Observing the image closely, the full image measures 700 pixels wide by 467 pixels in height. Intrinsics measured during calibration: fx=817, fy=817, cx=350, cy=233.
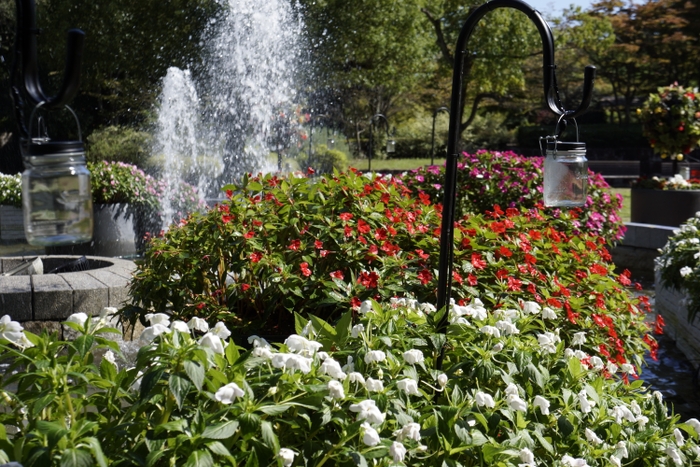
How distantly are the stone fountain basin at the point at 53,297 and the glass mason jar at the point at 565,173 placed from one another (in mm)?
2682

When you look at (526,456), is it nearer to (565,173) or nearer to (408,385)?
(408,385)

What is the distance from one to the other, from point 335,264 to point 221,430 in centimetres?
197

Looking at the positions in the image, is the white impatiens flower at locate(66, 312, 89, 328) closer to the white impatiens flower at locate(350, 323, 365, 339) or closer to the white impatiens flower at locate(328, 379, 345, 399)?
the white impatiens flower at locate(328, 379, 345, 399)

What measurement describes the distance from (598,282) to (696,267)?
219 centimetres

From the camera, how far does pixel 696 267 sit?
5.52 meters

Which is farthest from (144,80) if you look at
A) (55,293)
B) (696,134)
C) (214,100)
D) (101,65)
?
(55,293)

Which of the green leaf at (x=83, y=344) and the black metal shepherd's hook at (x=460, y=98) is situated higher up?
the black metal shepherd's hook at (x=460, y=98)

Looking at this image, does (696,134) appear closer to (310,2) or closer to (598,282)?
(598,282)

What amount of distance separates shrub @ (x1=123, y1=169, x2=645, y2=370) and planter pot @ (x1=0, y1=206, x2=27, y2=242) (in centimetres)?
835

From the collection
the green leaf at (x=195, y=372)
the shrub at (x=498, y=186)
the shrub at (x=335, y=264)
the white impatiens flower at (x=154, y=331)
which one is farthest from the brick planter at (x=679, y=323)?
the green leaf at (x=195, y=372)

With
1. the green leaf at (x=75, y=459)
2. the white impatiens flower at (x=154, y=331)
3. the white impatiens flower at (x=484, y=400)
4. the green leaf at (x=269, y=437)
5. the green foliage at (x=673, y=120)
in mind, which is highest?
the green foliage at (x=673, y=120)

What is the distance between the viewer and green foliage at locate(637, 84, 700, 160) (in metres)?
11.0

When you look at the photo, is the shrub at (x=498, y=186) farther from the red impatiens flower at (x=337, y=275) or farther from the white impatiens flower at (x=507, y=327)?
the white impatiens flower at (x=507, y=327)

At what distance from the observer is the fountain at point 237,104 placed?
15.5 meters
